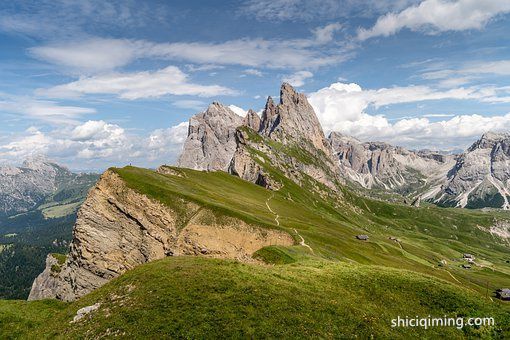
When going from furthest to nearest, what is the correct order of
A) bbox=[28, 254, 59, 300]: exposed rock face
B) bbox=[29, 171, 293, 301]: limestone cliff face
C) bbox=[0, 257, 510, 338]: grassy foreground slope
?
bbox=[28, 254, 59, 300]: exposed rock face → bbox=[29, 171, 293, 301]: limestone cliff face → bbox=[0, 257, 510, 338]: grassy foreground slope

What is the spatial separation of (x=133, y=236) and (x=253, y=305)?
→ 64.1 metres

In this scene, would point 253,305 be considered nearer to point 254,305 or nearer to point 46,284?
point 254,305

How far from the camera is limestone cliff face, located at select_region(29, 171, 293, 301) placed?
279ft

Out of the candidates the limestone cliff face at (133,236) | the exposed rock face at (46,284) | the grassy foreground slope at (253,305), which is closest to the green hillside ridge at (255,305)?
the grassy foreground slope at (253,305)

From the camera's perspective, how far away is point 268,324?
30.7m

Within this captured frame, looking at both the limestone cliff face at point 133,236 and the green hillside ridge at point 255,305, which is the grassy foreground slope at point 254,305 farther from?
the limestone cliff face at point 133,236

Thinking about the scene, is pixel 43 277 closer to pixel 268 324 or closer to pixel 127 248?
pixel 127 248

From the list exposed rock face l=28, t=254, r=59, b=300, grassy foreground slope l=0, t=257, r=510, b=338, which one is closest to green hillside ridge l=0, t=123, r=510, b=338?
grassy foreground slope l=0, t=257, r=510, b=338

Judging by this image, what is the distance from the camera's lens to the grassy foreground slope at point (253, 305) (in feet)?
102

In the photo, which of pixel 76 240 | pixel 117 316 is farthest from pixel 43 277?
pixel 117 316

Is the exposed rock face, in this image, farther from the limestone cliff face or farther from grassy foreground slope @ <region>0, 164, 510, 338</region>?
grassy foreground slope @ <region>0, 164, 510, 338</region>

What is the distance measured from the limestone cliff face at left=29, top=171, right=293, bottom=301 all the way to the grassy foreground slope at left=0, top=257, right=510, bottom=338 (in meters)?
39.2

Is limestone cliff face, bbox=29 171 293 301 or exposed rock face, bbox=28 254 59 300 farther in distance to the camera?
exposed rock face, bbox=28 254 59 300

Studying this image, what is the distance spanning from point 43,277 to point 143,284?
423 feet
